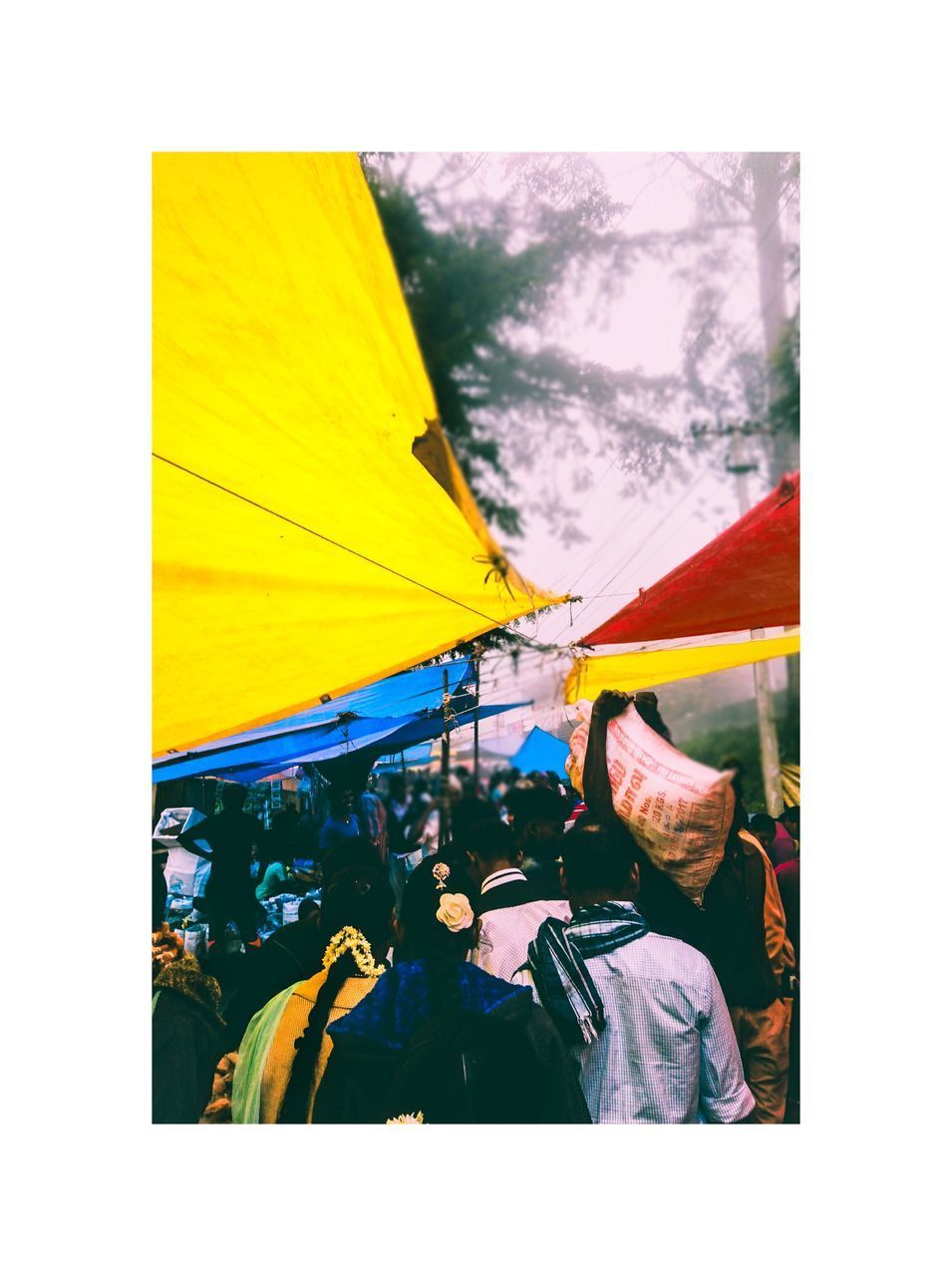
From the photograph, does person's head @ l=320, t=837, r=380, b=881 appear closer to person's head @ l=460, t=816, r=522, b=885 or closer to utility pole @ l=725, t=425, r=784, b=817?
person's head @ l=460, t=816, r=522, b=885

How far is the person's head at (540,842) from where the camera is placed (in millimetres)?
2568

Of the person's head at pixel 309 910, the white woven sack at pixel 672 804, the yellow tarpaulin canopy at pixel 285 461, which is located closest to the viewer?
the yellow tarpaulin canopy at pixel 285 461

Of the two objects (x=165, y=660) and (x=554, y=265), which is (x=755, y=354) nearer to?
(x=554, y=265)

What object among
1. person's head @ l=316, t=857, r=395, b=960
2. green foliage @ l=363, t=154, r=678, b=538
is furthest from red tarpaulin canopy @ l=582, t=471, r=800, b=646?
person's head @ l=316, t=857, r=395, b=960

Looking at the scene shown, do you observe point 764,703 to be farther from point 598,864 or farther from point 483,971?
point 483,971

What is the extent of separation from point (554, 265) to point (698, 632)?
1133 mm

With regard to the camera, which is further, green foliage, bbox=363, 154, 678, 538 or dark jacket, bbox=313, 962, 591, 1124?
green foliage, bbox=363, 154, 678, 538

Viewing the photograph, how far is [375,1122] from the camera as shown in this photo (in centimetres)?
250

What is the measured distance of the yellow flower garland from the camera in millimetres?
2514

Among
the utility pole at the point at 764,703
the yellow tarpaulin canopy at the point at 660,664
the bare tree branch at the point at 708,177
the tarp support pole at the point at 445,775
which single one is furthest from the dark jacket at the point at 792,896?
the bare tree branch at the point at 708,177

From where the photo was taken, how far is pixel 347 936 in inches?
99.7

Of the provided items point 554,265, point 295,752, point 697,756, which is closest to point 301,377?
point 554,265

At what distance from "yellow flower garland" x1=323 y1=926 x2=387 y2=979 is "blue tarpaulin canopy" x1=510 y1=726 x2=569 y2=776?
649 mm

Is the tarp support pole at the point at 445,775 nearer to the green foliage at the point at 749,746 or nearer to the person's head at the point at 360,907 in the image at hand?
the person's head at the point at 360,907
